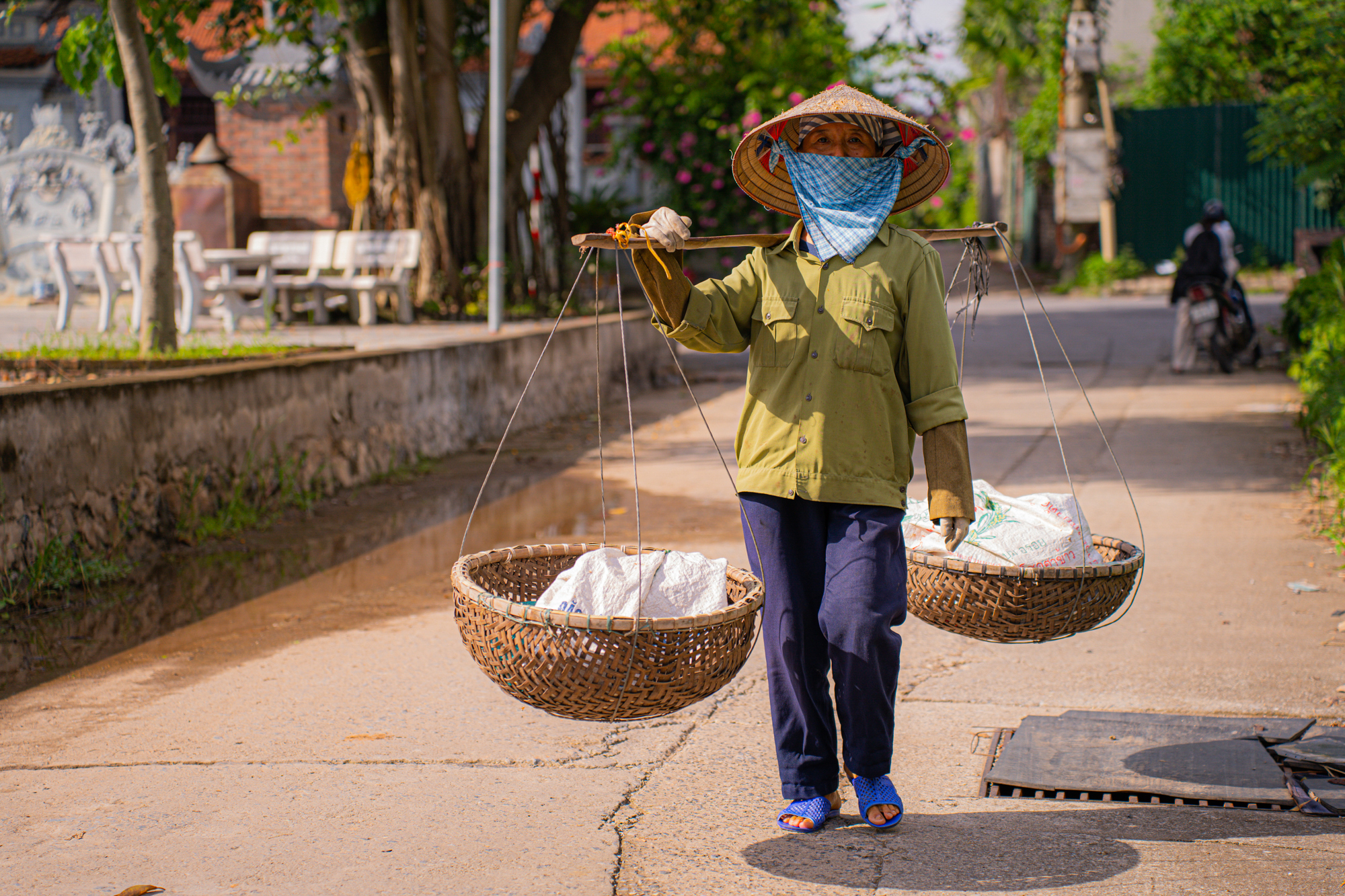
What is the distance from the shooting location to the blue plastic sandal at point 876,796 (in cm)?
336

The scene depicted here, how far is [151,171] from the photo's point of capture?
26.2 ft

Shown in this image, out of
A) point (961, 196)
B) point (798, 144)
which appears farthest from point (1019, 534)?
point (961, 196)

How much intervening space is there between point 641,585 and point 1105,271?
21428 millimetres

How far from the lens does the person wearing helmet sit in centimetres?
323

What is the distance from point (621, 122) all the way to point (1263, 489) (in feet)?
51.2

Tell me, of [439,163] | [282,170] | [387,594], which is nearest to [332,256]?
[439,163]

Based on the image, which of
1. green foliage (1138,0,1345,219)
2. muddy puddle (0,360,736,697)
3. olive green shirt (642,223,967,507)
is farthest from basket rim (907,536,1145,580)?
green foliage (1138,0,1345,219)

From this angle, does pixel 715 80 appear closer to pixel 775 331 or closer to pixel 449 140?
pixel 449 140

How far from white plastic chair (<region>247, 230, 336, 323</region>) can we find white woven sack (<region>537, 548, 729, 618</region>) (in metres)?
10.7

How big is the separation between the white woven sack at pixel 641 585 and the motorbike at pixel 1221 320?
1080 centimetres

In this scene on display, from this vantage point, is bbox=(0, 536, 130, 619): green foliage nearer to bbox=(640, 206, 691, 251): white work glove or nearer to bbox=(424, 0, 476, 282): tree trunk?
bbox=(640, 206, 691, 251): white work glove

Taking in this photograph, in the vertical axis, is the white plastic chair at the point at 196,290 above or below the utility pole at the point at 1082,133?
below

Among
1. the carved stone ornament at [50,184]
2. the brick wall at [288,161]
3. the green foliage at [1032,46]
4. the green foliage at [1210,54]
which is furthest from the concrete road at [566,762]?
the green foliage at [1210,54]

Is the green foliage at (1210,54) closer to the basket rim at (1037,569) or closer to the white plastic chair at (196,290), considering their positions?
the white plastic chair at (196,290)
